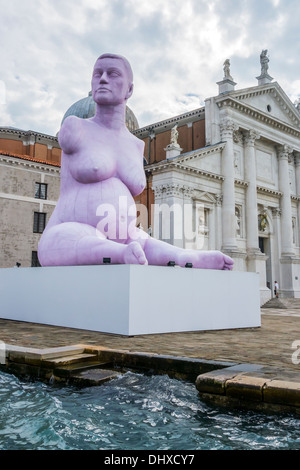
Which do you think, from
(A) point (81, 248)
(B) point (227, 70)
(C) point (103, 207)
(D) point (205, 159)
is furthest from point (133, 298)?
(B) point (227, 70)

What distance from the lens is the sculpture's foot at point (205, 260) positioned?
25.4 feet

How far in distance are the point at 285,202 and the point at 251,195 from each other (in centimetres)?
418

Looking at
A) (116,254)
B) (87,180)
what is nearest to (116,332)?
(116,254)

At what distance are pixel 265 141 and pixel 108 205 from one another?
73.1 feet

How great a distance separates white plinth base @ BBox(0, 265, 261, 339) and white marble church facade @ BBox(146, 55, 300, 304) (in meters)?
11.9

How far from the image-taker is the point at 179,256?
25.4 feet

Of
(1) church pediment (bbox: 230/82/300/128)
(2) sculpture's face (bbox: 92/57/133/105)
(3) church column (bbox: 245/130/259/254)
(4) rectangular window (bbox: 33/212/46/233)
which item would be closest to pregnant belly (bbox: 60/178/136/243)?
(2) sculpture's face (bbox: 92/57/133/105)

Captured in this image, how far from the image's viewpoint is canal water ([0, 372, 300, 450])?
8.59 feet

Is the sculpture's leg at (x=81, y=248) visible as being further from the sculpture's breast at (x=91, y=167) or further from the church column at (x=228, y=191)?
the church column at (x=228, y=191)

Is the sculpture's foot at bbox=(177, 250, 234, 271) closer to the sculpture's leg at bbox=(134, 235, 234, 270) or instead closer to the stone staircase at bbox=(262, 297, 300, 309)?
the sculpture's leg at bbox=(134, 235, 234, 270)

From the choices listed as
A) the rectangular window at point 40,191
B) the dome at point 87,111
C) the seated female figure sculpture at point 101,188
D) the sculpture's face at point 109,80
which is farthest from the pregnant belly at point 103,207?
the dome at point 87,111
